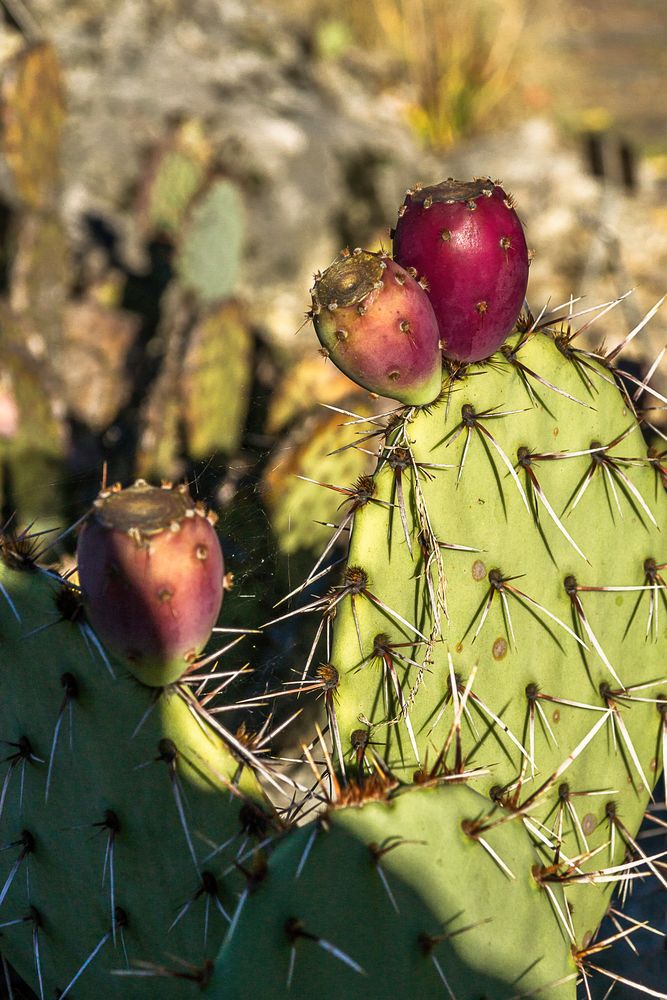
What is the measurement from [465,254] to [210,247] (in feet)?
7.05

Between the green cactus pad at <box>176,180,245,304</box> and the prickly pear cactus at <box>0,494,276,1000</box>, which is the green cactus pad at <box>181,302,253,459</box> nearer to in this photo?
the green cactus pad at <box>176,180,245,304</box>

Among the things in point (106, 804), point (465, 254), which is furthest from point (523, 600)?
point (106, 804)

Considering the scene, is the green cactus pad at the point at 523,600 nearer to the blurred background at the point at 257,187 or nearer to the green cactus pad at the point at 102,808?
the green cactus pad at the point at 102,808

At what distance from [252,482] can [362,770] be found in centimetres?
46

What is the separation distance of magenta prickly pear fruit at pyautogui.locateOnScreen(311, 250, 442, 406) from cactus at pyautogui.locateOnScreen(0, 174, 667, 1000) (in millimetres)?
10

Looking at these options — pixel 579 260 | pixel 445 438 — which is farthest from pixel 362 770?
pixel 579 260

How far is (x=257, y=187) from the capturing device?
459cm

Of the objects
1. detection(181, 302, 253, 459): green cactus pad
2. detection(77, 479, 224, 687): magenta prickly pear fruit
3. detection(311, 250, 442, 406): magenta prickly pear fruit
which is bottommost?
detection(181, 302, 253, 459): green cactus pad

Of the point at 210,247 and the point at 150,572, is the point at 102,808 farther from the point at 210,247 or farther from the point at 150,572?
the point at 210,247

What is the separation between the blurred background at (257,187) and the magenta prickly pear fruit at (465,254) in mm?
563

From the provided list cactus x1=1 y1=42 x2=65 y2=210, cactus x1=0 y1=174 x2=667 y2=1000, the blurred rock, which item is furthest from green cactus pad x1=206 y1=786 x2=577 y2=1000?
cactus x1=1 y1=42 x2=65 y2=210

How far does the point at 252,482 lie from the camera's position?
4.52 feet

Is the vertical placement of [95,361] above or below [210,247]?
below

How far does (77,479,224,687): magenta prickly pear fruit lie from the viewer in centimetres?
82
